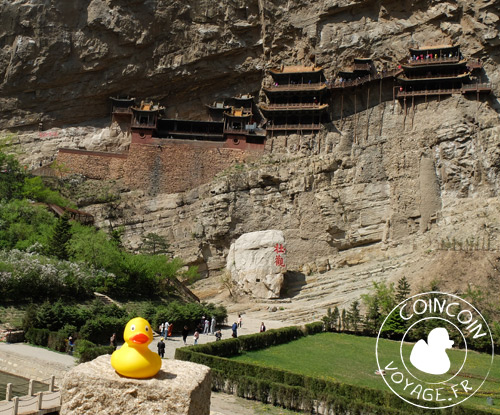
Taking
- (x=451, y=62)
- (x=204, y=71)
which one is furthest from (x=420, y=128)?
(x=204, y=71)

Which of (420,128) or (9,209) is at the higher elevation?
(420,128)

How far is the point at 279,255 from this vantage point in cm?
3709

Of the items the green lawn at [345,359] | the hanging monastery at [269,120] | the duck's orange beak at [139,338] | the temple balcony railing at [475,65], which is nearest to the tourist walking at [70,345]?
the green lawn at [345,359]

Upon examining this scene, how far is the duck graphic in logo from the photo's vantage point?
1173 centimetres

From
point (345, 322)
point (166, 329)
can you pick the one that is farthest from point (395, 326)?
point (166, 329)

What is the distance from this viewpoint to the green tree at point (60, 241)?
3212 centimetres

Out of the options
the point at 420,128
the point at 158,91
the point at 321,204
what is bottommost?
the point at 321,204

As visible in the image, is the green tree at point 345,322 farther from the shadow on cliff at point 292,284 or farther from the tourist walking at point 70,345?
the tourist walking at point 70,345

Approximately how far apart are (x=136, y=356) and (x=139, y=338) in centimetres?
34

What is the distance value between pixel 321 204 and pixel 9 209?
23.6 meters

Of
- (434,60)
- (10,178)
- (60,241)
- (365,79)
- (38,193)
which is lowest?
(60,241)

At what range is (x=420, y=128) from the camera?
4303 cm

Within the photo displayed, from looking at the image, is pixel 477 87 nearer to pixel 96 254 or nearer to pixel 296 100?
pixel 296 100

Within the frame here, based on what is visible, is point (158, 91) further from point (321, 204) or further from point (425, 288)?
point (425, 288)
